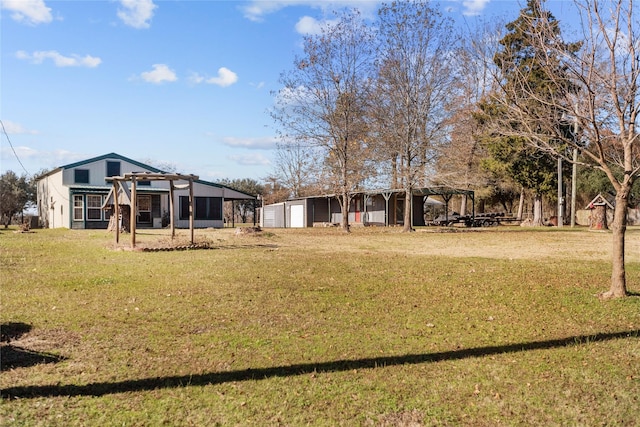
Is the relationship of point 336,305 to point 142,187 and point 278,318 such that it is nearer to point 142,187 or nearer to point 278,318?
point 278,318

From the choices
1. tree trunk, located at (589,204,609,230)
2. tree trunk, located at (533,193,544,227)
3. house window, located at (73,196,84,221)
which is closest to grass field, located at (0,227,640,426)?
tree trunk, located at (589,204,609,230)

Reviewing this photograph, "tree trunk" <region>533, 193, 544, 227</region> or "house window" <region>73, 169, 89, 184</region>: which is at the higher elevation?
"house window" <region>73, 169, 89, 184</region>

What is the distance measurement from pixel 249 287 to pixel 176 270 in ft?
7.44

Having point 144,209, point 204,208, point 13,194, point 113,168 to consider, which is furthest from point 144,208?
point 13,194

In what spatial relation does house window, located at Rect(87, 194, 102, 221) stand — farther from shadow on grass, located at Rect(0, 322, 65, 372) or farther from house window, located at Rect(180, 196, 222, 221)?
shadow on grass, located at Rect(0, 322, 65, 372)

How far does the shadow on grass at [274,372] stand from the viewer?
3.64 meters

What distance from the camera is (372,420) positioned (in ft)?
11.3

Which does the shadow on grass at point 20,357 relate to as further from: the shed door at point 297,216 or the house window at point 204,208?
the shed door at point 297,216

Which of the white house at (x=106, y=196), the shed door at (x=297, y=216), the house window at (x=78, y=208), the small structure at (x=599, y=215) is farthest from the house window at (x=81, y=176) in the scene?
the small structure at (x=599, y=215)

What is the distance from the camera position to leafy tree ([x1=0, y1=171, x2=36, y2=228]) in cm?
3884

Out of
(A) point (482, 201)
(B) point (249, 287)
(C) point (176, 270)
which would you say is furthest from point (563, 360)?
(A) point (482, 201)

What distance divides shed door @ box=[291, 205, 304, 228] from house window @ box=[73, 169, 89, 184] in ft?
49.2

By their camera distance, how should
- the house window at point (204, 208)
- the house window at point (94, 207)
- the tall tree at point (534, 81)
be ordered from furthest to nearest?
the house window at point (204, 208), the house window at point (94, 207), the tall tree at point (534, 81)

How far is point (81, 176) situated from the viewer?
3094 cm
